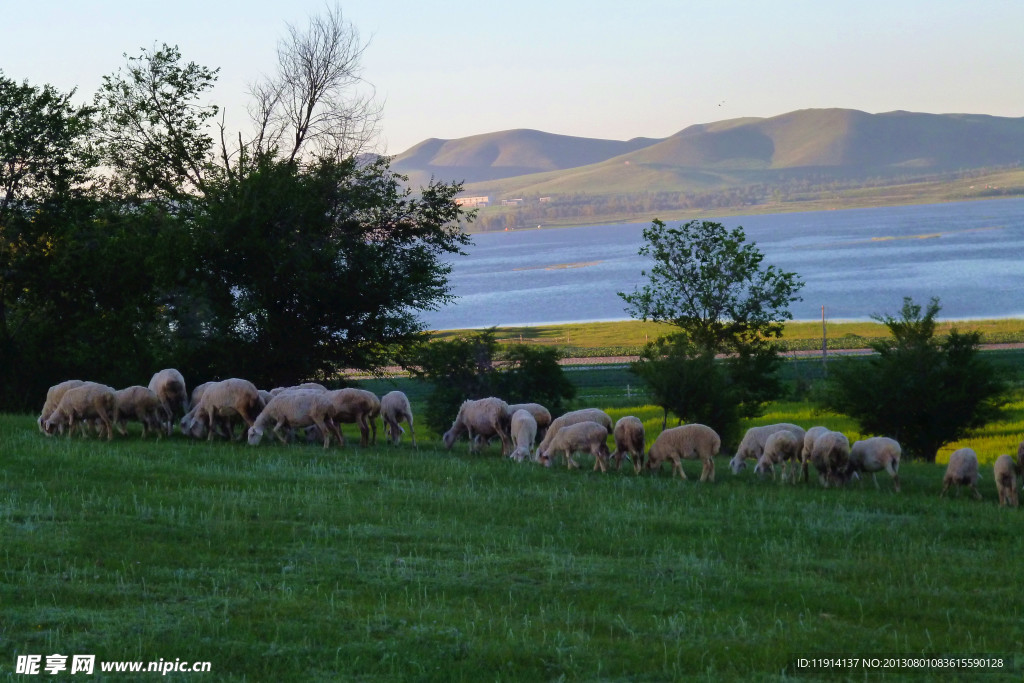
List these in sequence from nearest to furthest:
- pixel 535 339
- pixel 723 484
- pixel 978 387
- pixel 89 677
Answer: pixel 89 677 → pixel 723 484 → pixel 978 387 → pixel 535 339

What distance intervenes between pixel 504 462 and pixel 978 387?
19699 mm

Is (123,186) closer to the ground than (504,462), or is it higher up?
higher up

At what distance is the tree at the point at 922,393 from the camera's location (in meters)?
34.5

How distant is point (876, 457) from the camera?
2070 cm

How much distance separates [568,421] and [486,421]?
77.2 inches

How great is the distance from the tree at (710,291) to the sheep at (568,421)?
2327 centimetres

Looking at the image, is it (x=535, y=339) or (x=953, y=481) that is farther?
(x=535, y=339)

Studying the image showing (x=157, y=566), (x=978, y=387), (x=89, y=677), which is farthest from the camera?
(x=978, y=387)

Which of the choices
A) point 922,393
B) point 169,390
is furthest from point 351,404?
point 922,393

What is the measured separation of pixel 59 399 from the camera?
23562 millimetres

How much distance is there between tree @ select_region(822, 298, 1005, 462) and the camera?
113 feet

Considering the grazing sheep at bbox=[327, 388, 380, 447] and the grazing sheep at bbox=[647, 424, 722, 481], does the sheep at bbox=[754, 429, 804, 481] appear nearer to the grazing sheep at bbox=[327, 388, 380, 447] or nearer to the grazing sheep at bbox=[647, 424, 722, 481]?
the grazing sheep at bbox=[647, 424, 722, 481]

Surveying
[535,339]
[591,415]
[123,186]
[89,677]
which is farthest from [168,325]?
[535,339]

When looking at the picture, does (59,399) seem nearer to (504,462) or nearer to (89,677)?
(504,462)
